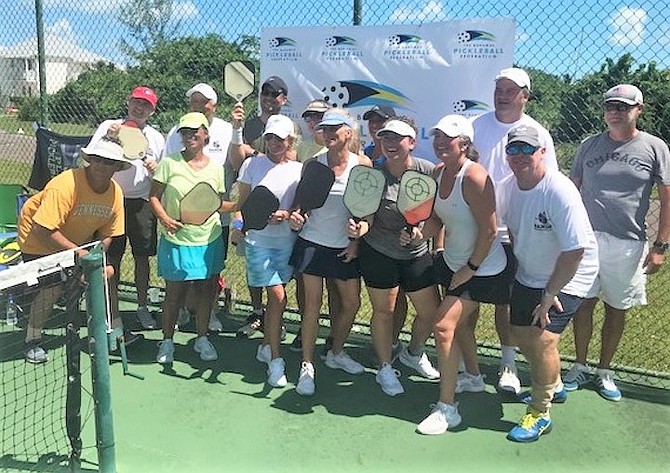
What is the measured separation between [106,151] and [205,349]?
5.03 feet

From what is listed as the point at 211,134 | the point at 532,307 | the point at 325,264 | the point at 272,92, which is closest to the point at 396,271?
the point at 325,264

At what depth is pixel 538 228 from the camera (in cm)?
329

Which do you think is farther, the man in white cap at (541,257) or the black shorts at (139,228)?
the black shorts at (139,228)

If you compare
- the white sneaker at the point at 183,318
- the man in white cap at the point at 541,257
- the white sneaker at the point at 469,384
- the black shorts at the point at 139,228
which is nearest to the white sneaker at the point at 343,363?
the white sneaker at the point at 469,384

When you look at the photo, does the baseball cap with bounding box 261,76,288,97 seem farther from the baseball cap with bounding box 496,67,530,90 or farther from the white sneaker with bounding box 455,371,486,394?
the white sneaker with bounding box 455,371,486,394

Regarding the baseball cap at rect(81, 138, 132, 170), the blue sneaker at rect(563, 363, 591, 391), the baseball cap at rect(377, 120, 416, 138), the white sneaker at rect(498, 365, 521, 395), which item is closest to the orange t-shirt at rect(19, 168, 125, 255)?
the baseball cap at rect(81, 138, 132, 170)

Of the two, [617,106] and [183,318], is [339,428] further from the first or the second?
[617,106]

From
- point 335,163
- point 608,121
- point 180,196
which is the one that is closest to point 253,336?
point 180,196

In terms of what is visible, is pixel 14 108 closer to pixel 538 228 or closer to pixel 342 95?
pixel 342 95

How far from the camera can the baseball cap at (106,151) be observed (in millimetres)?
3854

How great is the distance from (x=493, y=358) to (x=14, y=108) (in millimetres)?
7023

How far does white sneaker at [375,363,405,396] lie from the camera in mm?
4062

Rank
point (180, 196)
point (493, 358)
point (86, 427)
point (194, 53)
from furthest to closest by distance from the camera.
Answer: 1. point (194, 53)
2. point (493, 358)
3. point (180, 196)
4. point (86, 427)

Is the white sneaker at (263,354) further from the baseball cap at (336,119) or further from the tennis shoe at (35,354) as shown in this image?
the baseball cap at (336,119)
